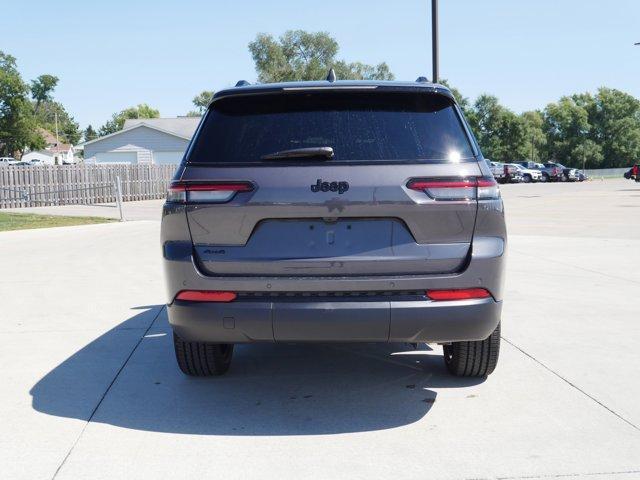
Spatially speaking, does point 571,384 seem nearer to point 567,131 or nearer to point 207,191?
point 207,191

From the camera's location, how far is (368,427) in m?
4.01

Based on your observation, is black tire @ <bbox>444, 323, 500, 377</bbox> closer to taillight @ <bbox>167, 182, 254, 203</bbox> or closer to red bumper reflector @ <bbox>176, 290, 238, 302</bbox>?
red bumper reflector @ <bbox>176, 290, 238, 302</bbox>

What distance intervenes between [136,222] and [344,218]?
17217 mm

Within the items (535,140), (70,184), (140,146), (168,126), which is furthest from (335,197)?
(535,140)

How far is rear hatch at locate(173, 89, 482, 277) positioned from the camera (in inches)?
151

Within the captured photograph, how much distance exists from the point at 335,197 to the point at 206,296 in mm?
890

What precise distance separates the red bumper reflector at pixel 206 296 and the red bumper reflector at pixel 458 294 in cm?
107

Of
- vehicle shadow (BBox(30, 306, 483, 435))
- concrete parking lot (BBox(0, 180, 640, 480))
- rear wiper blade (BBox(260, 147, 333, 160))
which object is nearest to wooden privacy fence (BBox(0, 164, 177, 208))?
concrete parking lot (BBox(0, 180, 640, 480))

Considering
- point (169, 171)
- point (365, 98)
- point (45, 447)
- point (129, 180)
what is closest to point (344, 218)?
point (365, 98)

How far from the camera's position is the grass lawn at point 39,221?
62.8ft

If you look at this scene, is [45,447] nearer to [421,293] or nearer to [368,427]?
[368,427]

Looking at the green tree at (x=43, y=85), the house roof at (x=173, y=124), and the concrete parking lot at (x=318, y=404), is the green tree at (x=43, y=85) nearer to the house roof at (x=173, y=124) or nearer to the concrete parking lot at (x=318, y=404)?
the house roof at (x=173, y=124)

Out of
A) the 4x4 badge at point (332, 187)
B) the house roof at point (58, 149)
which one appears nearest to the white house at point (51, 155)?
the house roof at point (58, 149)

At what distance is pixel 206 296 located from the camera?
12.9 ft
